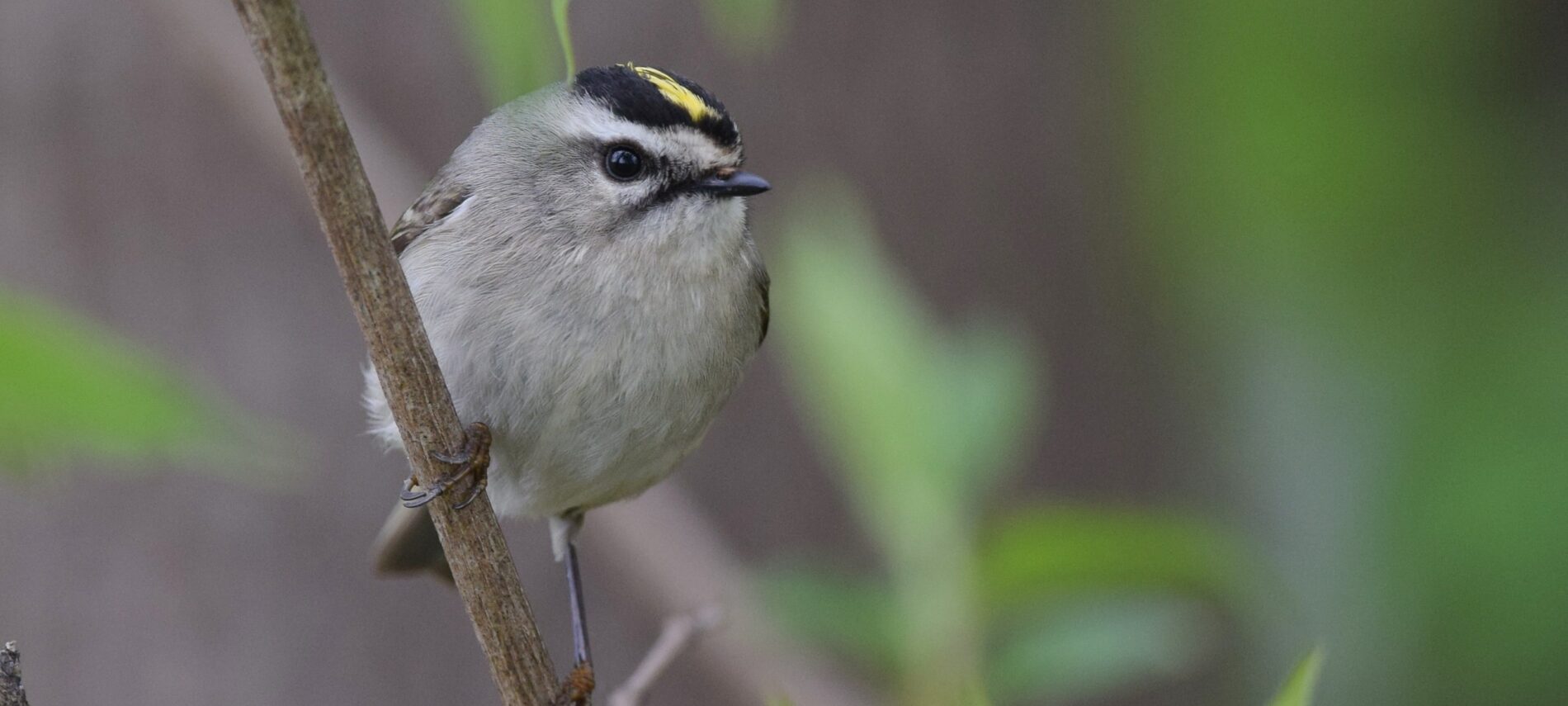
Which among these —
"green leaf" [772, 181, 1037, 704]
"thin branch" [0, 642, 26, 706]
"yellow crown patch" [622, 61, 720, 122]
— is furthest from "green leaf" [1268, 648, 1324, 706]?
"yellow crown patch" [622, 61, 720, 122]

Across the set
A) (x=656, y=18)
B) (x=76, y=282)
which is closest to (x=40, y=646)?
(x=76, y=282)

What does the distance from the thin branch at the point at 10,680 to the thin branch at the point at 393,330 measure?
1.40 ft

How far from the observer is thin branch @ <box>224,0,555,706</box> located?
3.85ft

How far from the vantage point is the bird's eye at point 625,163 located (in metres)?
2.17

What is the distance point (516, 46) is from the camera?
97cm

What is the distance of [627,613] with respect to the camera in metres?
4.20

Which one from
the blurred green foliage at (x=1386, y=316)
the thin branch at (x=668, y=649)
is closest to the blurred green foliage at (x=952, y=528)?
the thin branch at (x=668, y=649)

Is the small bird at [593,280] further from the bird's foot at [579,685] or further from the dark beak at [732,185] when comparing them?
the bird's foot at [579,685]

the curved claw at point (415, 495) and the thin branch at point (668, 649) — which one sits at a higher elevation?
the curved claw at point (415, 495)

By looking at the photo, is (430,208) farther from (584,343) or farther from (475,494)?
(475,494)

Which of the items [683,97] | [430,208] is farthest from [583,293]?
[430,208]

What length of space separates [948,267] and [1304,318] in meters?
1.81

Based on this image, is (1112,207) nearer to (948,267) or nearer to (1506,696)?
(948,267)

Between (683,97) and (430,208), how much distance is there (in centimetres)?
52
